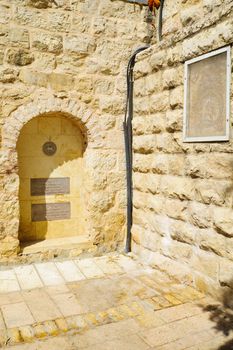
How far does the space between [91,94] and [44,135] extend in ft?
2.79

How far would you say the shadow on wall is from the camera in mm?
3180

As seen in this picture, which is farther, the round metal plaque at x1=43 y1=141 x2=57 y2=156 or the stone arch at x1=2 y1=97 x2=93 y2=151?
the round metal plaque at x1=43 y1=141 x2=57 y2=156

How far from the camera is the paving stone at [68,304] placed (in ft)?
11.5

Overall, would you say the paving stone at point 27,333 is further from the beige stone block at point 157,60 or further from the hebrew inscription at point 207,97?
the beige stone block at point 157,60

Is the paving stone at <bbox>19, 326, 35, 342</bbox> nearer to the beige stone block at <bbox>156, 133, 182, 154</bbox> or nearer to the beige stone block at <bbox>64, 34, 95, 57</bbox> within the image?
the beige stone block at <bbox>156, 133, 182, 154</bbox>

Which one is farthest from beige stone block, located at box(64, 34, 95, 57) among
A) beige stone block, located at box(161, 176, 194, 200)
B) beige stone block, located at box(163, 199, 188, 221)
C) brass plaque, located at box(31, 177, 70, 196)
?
beige stone block, located at box(163, 199, 188, 221)

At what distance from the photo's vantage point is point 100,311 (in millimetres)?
3518

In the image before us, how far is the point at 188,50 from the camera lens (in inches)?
160

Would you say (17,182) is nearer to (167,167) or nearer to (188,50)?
(167,167)

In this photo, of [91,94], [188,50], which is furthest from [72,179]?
[188,50]

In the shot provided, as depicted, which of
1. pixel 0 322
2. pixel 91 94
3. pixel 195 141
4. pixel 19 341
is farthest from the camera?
pixel 91 94

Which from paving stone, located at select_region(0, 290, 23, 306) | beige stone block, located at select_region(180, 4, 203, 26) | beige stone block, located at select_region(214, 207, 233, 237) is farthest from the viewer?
beige stone block, located at select_region(180, 4, 203, 26)

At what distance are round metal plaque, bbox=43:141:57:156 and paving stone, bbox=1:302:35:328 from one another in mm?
2136

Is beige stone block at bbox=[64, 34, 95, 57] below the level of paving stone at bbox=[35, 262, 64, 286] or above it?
above
